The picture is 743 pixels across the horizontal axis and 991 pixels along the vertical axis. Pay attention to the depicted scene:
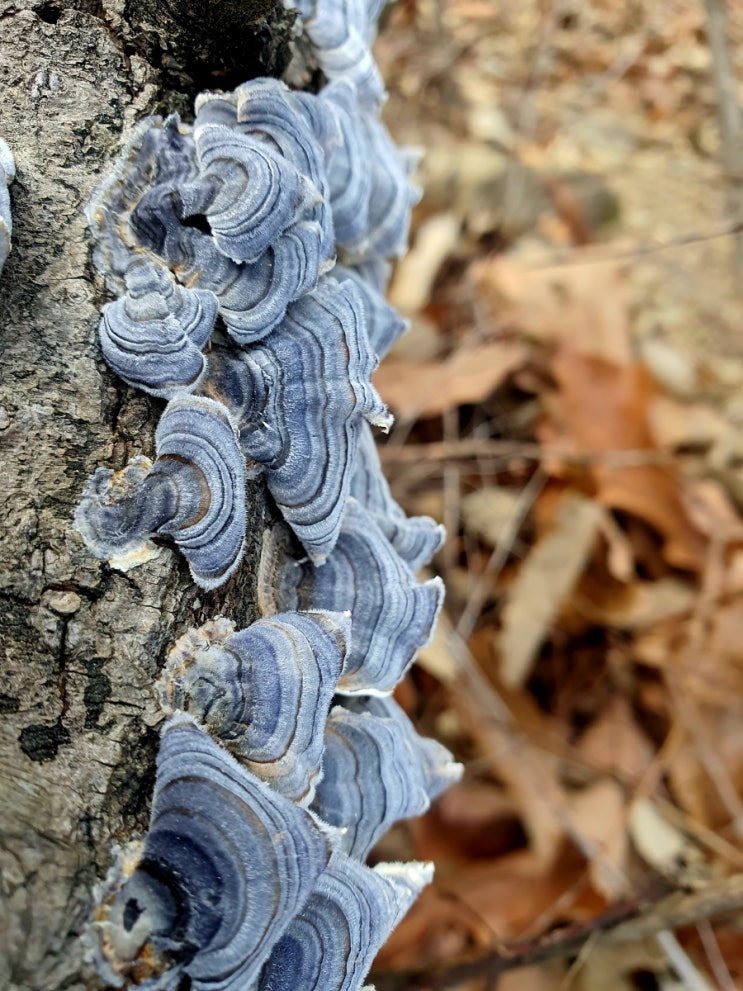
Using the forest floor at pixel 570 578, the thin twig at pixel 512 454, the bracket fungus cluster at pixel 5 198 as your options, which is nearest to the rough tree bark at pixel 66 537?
the bracket fungus cluster at pixel 5 198

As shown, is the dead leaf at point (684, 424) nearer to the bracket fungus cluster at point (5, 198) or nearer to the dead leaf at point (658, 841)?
the dead leaf at point (658, 841)

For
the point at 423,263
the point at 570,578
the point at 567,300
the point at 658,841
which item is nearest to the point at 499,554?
the point at 570,578

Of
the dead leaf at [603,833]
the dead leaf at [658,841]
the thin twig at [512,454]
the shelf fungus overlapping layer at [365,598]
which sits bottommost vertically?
the dead leaf at [658,841]

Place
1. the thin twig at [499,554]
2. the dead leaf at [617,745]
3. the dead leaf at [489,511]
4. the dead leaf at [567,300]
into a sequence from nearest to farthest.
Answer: the dead leaf at [617,745] → the thin twig at [499,554] → the dead leaf at [489,511] → the dead leaf at [567,300]

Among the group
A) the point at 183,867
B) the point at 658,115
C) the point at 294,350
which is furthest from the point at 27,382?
the point at 658,115

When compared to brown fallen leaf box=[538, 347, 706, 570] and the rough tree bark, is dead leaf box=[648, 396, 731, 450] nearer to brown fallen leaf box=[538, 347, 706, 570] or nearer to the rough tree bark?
brown fallen leaf box=[538, 347, 706, 570]

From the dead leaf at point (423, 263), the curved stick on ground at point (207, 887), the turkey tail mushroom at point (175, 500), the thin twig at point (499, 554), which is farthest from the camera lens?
the dead leaf at point (423, 263)

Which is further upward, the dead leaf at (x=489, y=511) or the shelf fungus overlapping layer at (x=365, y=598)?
the shelf fungus overlapping layer at (x=365, y=598)

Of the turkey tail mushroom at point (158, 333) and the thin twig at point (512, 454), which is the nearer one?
the turkey tail mushroom at point (158, 333)
